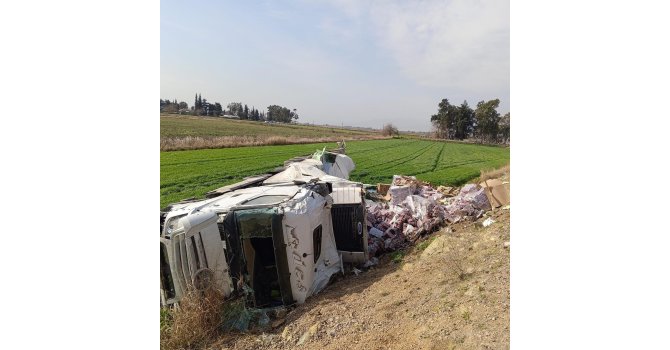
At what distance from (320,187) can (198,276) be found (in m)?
2.12

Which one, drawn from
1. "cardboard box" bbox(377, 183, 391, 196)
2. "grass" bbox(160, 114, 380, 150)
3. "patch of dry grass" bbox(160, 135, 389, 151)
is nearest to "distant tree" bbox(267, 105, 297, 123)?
"grass" bbox(160, 114, 380, 150)

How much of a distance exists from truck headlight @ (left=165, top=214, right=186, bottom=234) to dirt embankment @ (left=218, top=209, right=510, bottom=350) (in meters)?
1.29

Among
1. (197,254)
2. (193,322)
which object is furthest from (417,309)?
(197,254)

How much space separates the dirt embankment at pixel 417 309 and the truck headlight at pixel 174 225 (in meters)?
1.29

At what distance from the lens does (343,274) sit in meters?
5.35

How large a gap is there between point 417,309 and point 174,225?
9.15ft

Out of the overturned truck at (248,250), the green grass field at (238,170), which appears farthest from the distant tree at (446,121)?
the overturned truck at (248,250)

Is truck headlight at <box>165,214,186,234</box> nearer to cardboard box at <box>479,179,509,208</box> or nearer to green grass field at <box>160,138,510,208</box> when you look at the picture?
cardboard box at <box>479,179,509,208</box>

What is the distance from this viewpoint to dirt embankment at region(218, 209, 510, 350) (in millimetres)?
2811

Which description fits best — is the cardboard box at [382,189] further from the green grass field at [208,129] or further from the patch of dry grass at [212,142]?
the green grass field at [208,129]

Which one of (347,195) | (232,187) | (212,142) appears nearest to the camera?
(347,195)

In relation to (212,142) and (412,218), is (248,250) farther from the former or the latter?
(212,142)

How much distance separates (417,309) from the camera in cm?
340

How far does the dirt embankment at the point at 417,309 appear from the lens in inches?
111
